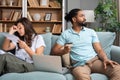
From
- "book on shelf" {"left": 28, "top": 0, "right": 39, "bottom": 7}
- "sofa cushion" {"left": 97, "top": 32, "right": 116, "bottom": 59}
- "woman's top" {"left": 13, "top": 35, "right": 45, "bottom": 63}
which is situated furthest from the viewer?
"book on shelf" {"left": 28, "top": 0, "right": 39, "bottom": 7}

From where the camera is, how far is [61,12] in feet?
16.8

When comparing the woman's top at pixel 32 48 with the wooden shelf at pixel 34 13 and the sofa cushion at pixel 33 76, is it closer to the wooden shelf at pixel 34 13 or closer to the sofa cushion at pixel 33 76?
the sofa cushion at pixel 33 76

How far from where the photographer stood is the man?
243cm

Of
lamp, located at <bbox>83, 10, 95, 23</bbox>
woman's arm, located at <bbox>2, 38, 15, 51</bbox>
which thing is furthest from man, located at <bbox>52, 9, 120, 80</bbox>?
lamp, located at <bbox>83, 10, 95, 23</bbox>

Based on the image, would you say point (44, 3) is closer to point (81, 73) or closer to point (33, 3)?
point (33, 3)

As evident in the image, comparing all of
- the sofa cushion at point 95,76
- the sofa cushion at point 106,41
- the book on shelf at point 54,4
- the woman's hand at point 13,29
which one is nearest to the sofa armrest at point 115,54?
the sofa cushion at point 106,41

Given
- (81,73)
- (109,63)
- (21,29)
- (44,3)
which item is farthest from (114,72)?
(44,3)

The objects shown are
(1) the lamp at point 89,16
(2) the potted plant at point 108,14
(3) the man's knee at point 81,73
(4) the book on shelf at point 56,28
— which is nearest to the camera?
(3) the man's knee at point 81,73

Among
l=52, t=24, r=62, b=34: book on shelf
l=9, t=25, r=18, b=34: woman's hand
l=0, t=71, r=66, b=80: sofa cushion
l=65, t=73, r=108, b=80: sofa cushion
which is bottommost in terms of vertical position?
l=65, t=73, r=108, b=80: sofa cushion

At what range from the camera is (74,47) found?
271 centimetres

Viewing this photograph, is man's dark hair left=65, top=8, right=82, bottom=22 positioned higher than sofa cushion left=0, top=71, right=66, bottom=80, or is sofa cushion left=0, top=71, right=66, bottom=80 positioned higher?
man's dark hair left=65, top=8, right=82, bottom=22

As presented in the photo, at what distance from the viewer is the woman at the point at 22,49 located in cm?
241

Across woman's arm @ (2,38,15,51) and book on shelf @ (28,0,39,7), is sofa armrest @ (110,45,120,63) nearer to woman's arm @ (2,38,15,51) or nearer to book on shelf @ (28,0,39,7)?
woman's arm @ (2,38,15,51)

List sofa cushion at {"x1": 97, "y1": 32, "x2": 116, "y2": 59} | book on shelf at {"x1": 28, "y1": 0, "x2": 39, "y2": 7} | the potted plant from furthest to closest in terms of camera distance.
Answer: book on shelf at {"x1": 28, "y1": 0, "x2": 39, "y2": 7}
the potted plant
sofa cushion at {"x1": 97, "y1": 32, "x2": 116, "y2": 59}
